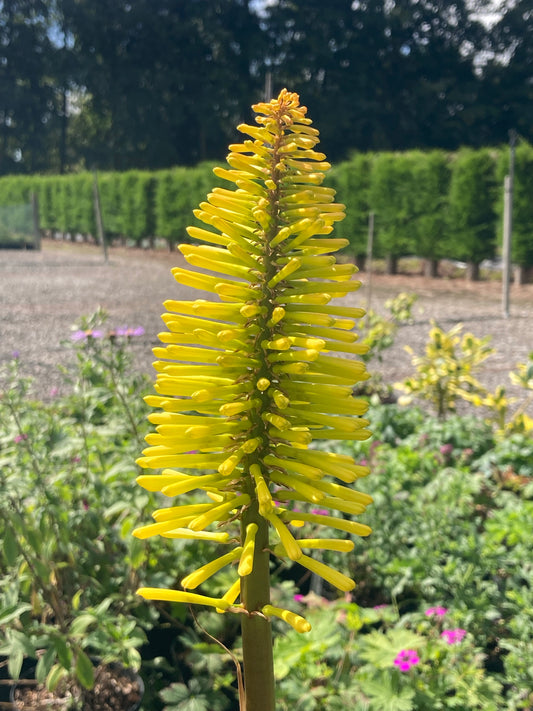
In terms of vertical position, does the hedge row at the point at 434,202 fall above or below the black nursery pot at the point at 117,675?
above

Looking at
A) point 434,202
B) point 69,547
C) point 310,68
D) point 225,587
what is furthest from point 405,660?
point 310,68

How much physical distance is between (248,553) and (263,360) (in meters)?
0.22

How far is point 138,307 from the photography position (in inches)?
484

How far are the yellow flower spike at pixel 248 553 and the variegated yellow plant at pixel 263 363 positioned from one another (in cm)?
1

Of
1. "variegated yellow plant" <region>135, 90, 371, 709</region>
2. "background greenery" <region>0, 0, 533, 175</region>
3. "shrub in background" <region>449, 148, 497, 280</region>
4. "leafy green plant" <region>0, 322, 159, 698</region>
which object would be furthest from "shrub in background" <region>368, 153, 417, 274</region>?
"variegated yellow plant" <region>135, 90, 371, 709</region>

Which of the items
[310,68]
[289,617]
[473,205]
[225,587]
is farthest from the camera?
[310,68]

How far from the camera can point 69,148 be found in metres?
44.8

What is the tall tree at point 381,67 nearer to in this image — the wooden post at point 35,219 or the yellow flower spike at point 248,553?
the wooden post at point 35,219

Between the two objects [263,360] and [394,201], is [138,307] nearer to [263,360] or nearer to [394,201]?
[394,201]

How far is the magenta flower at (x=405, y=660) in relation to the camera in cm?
207

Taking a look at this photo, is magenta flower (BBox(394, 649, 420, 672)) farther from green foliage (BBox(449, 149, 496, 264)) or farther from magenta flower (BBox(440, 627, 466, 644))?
green foliage (BBox(449, 149, 496, 264))

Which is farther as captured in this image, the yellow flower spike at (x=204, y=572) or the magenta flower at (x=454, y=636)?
the magenta flower at (x=454, y=636)

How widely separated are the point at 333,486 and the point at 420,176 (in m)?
18.3

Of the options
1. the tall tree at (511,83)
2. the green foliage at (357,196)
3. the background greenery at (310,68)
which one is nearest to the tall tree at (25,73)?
the background greenery at (310,68)
